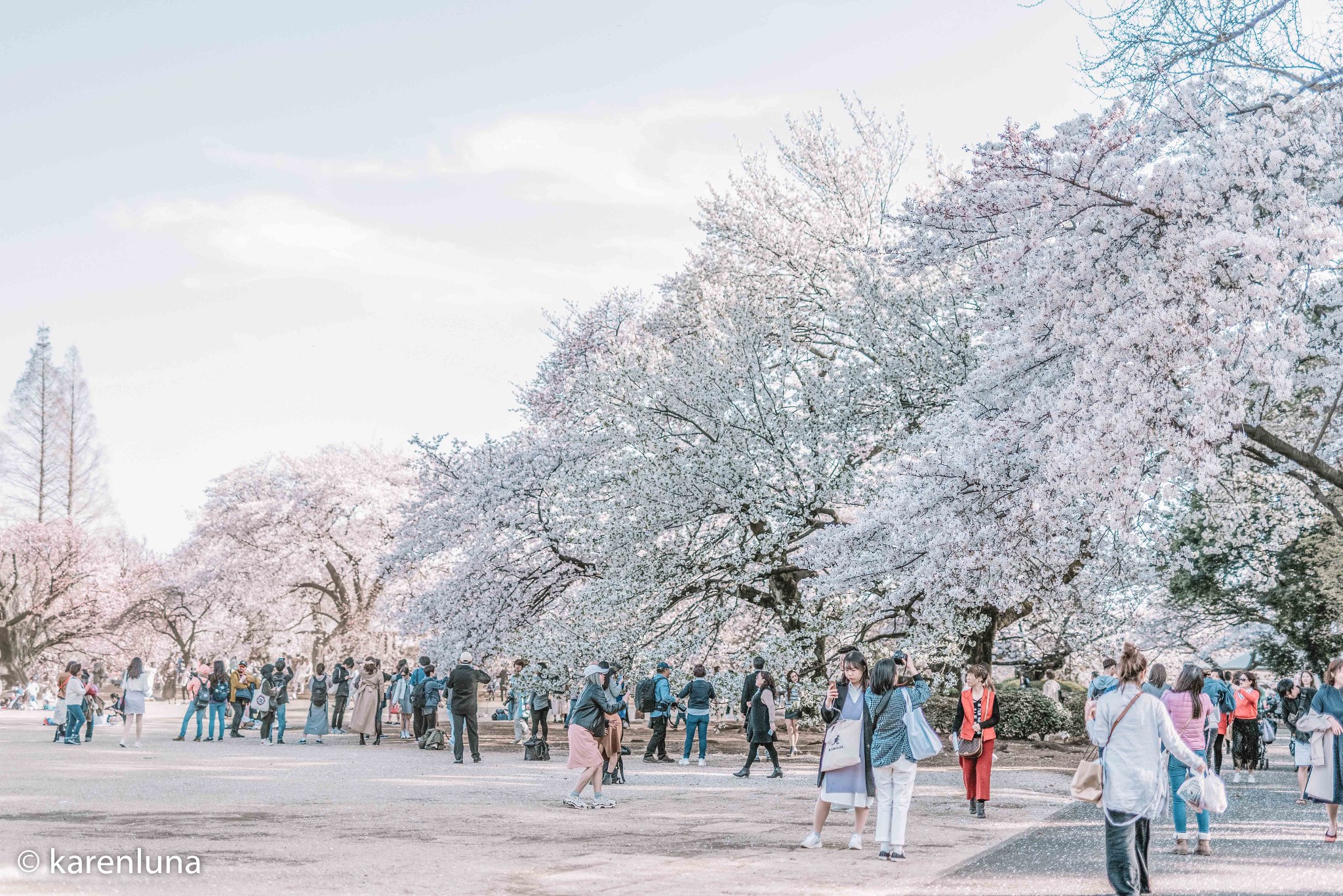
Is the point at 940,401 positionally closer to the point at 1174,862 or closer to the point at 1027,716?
the point at 1027,716

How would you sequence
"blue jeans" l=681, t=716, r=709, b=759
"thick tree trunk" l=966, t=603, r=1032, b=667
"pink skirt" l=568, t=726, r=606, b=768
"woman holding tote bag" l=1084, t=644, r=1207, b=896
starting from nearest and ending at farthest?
"woman holding tote bag" l=1084, t=644, r=1207, b=896 → "pink skirt" l=568, t=726, r=606, b=768 → "blue jeans" l=681, t=716, r=709, b=759 → "thick tree trunk" l=966, t=603, r=1032, b=667

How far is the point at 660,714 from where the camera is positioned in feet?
61.0

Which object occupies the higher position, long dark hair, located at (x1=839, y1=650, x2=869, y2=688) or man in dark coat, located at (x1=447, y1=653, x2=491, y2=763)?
long dark hair, located at (x1=839, y1=650, x2=869, y2=688)

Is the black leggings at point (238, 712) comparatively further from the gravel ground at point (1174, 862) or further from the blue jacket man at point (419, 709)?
the gravel ground at point (1174, 862)

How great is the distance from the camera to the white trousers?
8.65 metres

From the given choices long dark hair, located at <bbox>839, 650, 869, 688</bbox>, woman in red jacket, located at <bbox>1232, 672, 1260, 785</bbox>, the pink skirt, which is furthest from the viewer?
woman in red jacket, located at <bbox>1232, 672, 1260, 785</bbox>

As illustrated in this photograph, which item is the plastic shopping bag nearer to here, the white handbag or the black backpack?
the white handbag

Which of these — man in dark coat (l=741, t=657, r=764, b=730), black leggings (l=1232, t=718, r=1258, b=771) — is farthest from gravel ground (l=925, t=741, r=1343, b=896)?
black leggings (l=1232, t=718, r=1258, b=771)

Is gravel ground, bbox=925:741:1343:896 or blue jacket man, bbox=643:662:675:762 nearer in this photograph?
gravel ground, bbox=925:741:1343:896

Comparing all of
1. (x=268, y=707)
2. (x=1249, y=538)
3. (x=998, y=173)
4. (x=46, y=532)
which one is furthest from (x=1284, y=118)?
(x=46, y=532)

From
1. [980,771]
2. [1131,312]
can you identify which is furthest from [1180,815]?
[1131,312]

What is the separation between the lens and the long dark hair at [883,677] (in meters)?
8.91

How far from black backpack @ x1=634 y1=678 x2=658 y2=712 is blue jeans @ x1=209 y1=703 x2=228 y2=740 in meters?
8.77

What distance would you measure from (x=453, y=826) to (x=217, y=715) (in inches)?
574
